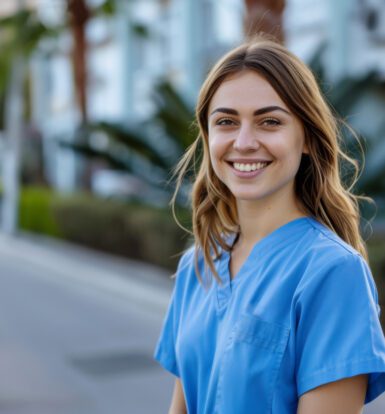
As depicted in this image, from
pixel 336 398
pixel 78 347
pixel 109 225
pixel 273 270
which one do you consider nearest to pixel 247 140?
pixel 273 270

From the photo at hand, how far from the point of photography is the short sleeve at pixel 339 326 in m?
1.42

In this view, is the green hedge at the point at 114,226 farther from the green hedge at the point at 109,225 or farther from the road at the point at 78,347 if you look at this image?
the road at the point at 78,347

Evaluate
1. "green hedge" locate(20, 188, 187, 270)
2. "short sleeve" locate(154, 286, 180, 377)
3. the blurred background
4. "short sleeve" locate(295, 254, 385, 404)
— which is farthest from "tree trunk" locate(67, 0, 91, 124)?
"short sleeve" locate(295, 254, 385, 404)

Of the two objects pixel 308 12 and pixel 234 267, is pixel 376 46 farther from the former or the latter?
pixel 234 267

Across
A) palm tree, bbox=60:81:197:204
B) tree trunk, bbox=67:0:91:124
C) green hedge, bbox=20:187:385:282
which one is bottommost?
green hedge, bbox=20:187:385:282

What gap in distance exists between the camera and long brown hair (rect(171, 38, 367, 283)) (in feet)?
5.31

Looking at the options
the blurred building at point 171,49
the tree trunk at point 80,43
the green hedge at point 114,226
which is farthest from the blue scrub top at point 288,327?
the tree trunk at point 80,43

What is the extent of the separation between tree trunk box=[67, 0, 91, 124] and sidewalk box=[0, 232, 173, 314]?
2973 millimetres

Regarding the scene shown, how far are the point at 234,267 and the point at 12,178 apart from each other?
1758cm

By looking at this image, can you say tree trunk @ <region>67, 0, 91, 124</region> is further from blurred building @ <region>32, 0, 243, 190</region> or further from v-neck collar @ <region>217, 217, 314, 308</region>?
v-neck collar @ <region>217, 217, 314, 308</region>

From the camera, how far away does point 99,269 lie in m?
12.3

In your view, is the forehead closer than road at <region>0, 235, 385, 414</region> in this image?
Yes

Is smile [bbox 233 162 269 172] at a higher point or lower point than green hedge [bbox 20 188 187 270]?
lower

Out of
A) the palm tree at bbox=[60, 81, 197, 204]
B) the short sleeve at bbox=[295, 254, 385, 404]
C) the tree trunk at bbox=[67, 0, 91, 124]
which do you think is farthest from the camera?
the tree trunk at bbox=[67, 0, 91, 124]
